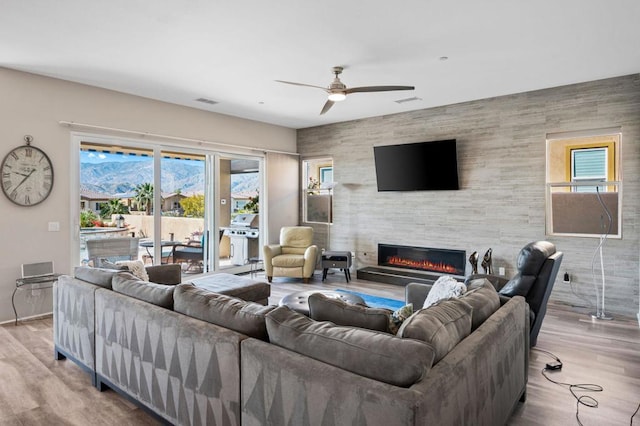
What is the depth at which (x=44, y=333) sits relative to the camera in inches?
161

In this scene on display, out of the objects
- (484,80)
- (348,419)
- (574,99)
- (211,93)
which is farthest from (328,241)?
(348,419)

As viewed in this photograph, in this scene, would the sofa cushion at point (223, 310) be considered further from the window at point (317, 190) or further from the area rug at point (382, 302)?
the window at point (317, 190)

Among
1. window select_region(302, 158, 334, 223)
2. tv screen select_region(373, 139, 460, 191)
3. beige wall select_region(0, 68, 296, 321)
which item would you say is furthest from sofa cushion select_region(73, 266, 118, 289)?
window select_region(302, 158, 334, 223)

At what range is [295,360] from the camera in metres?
1.61

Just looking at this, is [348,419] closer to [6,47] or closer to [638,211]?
[6,47]

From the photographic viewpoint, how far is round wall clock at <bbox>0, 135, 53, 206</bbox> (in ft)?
14.6

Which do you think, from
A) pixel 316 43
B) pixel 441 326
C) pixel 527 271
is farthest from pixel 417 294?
pixel 316 43

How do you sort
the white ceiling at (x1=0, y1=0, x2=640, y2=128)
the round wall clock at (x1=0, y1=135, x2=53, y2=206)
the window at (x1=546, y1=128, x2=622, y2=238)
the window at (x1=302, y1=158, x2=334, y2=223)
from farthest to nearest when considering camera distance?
the window at (x1=302, y1=158, x2=334, y2=223), the window at (x1=546, y1=128, x2=622, y2=238), the round wall clock at (x1=0, y1=135, x2=53, y2=206), the white ceiling at (x1=0, y1=0, x2=640, y2=128)

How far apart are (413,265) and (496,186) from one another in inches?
75.2

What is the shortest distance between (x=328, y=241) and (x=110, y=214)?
13.1ft

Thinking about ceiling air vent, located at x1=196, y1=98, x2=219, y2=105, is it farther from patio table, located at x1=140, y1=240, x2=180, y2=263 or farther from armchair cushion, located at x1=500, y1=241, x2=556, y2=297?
armchair cushion, located at x1=500, y1=241, x2=556, y2=297

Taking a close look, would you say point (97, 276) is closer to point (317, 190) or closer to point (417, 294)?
point (417, 294)

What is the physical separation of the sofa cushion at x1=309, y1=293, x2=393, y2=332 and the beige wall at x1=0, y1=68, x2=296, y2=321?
14.1 ft

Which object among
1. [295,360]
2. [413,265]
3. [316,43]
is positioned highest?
[316,43]
